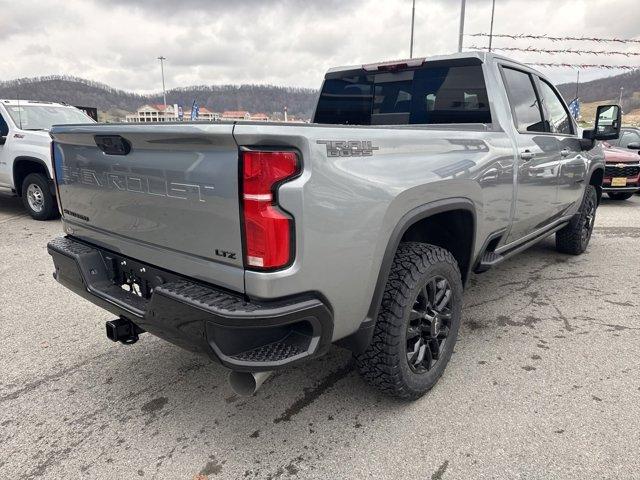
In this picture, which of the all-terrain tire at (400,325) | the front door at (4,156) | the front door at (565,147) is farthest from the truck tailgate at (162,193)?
the front door at (4,156)

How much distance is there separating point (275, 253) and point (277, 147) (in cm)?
38

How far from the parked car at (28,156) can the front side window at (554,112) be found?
6.62 metres

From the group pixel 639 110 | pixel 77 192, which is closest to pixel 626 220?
pixel 77 192

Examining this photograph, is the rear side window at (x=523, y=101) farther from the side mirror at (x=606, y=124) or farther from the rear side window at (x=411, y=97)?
the side mirror at (x=606, y=124)

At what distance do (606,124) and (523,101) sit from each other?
5.29 ft

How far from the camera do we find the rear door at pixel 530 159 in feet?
11.3

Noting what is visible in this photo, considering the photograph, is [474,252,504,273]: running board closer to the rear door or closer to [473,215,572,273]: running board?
[473,215,572,273]: running board

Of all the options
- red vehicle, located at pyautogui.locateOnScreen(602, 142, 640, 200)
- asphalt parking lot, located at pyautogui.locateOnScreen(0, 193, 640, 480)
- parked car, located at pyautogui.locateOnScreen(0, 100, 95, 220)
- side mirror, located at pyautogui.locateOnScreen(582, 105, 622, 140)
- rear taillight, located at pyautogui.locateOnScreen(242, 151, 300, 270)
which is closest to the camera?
rear taillight, located at pyautogui.locateOnScreen(242, 151, 300, 270)

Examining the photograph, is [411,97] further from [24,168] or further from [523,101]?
[24,168]

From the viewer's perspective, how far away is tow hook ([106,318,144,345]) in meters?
2.39

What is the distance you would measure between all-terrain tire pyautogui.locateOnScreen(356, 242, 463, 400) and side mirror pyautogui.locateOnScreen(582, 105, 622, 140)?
10.2 ft

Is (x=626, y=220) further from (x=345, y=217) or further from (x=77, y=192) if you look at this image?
(x=77, y=192)

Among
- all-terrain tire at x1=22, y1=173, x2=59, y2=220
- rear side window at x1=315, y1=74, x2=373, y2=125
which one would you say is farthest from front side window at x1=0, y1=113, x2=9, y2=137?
rear side window at x1=315, y1=74, x2=373, y2=125

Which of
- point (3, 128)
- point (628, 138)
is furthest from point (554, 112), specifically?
point (628, 138)
